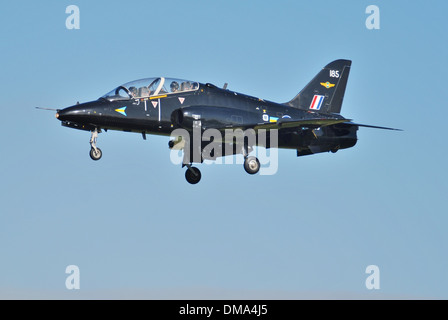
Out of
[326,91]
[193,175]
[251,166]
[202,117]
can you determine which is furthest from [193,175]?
[326,91]

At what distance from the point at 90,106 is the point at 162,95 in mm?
2758

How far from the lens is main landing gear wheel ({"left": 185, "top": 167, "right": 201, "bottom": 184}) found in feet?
120

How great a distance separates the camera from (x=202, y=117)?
3353 centimetres

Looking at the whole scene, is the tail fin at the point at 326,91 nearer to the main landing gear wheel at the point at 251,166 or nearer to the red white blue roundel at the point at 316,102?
the red white blue roundel at the point at 316,102

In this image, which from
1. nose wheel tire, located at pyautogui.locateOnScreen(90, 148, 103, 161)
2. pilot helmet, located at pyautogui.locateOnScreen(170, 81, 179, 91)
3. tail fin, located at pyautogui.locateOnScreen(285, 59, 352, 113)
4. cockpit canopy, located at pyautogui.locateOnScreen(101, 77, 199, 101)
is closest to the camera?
nose wheel tire, located at pyautogui.locateOnScreen(90, 148, 103, 161)

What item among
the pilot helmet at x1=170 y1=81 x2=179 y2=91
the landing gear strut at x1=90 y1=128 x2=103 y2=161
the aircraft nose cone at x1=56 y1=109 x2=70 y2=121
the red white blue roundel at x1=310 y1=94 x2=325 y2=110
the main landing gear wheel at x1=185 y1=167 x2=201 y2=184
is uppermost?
the red white blue roundel at x1=310 y1=94 x2=325 y2=110

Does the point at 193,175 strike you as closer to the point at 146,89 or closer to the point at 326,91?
the point at 146,89

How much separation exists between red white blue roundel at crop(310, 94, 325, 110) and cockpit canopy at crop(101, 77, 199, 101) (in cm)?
690

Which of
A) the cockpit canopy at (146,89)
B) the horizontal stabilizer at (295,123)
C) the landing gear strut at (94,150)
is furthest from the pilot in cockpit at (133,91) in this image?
the horizontal stabilizer at (295,123)

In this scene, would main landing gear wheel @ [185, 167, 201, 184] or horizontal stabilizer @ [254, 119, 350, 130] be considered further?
main landing gear wheel @ [185, 167, 201, 184]

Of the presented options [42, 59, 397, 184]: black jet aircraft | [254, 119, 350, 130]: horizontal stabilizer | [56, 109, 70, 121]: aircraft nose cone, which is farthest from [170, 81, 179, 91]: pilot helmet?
[56, 109, 70, 121]: aircraft nose cone

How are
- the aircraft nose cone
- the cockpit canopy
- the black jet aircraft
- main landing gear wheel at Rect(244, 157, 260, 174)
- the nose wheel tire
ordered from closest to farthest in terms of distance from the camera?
the aircraft nose cone, the nose wheel tire, the black jet aircraft, the cockpit canopy, main landing gear wheel at Rect(244, 157, 260, 174)

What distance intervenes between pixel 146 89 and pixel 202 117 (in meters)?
2.27

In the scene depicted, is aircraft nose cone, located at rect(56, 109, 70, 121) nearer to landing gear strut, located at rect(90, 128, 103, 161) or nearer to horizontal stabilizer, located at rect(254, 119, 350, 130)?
landing gear strut, located at rect(90, 128, 103, 161)
